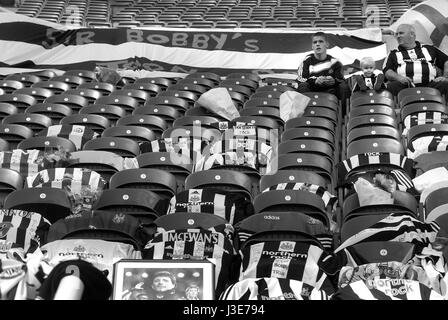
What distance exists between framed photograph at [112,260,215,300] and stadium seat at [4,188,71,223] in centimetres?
260

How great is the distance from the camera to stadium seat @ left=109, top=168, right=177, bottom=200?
6.24 meters

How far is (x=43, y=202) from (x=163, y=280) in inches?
110

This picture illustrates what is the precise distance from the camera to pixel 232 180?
612 cm

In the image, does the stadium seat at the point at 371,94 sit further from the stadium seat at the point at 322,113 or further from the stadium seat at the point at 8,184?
the stadium seat at the point at 8,184

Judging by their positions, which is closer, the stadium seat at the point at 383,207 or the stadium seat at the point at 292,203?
the stadium seat at the point at 383,207

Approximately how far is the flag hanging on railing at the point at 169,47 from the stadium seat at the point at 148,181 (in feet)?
15.6

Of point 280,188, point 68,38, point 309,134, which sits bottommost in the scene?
point 280,188

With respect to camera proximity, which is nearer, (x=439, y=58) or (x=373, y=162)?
(x=373, y=162)

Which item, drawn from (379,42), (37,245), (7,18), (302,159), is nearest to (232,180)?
(302,159)

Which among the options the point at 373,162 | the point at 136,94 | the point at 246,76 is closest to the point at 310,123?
the point at 373,162

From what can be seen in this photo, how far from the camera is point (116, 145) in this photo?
7188mm

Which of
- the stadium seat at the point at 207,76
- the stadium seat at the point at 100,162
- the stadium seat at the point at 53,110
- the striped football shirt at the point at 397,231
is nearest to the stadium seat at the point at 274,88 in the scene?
the stadium seat at the point at 207,76

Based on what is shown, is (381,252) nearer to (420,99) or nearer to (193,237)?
(193,237)

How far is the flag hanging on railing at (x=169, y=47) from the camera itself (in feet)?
35.0
